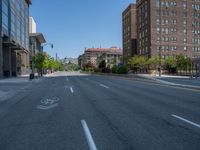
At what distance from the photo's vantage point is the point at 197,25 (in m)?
108

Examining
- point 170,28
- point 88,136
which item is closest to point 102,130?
point 88,136

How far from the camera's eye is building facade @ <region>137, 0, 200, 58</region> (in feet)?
333

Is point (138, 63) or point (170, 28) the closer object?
point (138, 63)

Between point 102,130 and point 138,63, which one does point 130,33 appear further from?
point 102,130

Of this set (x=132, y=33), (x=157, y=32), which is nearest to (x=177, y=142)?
(x=157, y=32)

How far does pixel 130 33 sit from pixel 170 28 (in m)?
25.9

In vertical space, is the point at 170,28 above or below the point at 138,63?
above

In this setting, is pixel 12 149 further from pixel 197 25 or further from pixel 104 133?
pixel 197 25

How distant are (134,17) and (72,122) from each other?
407 ft

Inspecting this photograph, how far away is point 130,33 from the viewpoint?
126m

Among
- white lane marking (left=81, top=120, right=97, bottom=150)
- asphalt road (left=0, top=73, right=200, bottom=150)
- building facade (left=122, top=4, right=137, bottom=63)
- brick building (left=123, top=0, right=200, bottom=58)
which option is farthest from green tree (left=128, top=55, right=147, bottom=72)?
white lane marking (left=81, top=120, right=97, bottom=150)

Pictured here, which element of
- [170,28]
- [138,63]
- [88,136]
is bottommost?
[88,136]

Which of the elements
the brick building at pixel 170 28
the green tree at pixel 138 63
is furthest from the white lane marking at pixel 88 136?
the brick building at pixel 170 28

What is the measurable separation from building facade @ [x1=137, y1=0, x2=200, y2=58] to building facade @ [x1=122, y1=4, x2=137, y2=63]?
1347cm
